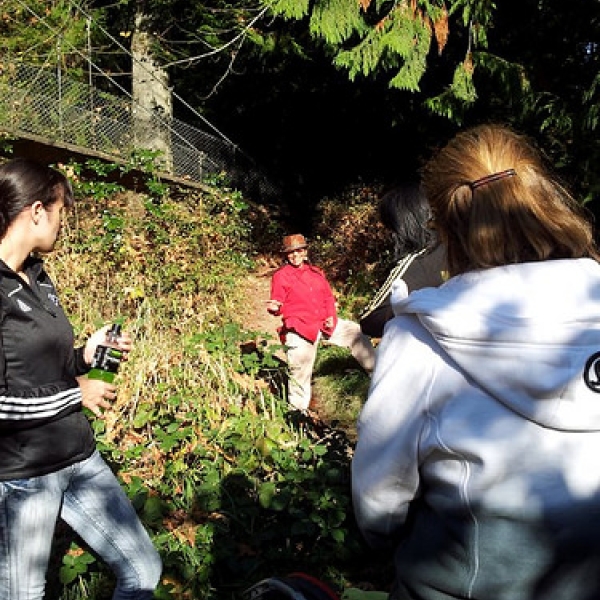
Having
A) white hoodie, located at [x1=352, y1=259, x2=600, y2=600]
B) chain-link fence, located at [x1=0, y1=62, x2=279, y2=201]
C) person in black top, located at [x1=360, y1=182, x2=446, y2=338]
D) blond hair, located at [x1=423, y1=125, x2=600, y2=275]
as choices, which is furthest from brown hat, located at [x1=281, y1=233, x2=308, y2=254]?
chain-link fence, located at [x1=0, y1=62, x2=279, y2=201]

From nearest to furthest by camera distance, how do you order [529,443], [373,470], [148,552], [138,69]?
1. [529,443]
2. [373,470]
3. [148,552]
4. [138,69]

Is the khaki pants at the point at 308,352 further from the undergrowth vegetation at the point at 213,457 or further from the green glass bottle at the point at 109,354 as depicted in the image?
the green glass bottle at the point at 109,354

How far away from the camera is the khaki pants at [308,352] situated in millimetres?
5910

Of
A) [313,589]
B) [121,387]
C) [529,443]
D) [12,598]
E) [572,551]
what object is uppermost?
[529,443]

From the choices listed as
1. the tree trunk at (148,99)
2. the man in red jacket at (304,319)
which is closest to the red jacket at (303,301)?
the man in red jacket at (304,319)

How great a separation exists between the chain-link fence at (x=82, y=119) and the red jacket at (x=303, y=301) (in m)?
6.59

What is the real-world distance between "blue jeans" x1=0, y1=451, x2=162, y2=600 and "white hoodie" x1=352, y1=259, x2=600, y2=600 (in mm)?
1421

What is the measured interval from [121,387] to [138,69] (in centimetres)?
1073

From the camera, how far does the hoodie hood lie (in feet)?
4.34

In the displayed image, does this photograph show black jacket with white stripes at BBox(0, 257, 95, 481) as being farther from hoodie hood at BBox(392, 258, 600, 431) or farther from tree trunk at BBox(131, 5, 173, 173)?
tree trunk at BBox(131, 5, 173, 173)

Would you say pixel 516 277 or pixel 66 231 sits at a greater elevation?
pixel 516 277

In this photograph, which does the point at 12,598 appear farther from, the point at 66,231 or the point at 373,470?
the point at 66,231

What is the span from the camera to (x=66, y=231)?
830 centimetres

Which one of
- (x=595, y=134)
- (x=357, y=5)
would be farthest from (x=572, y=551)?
(x=595, y=134)
